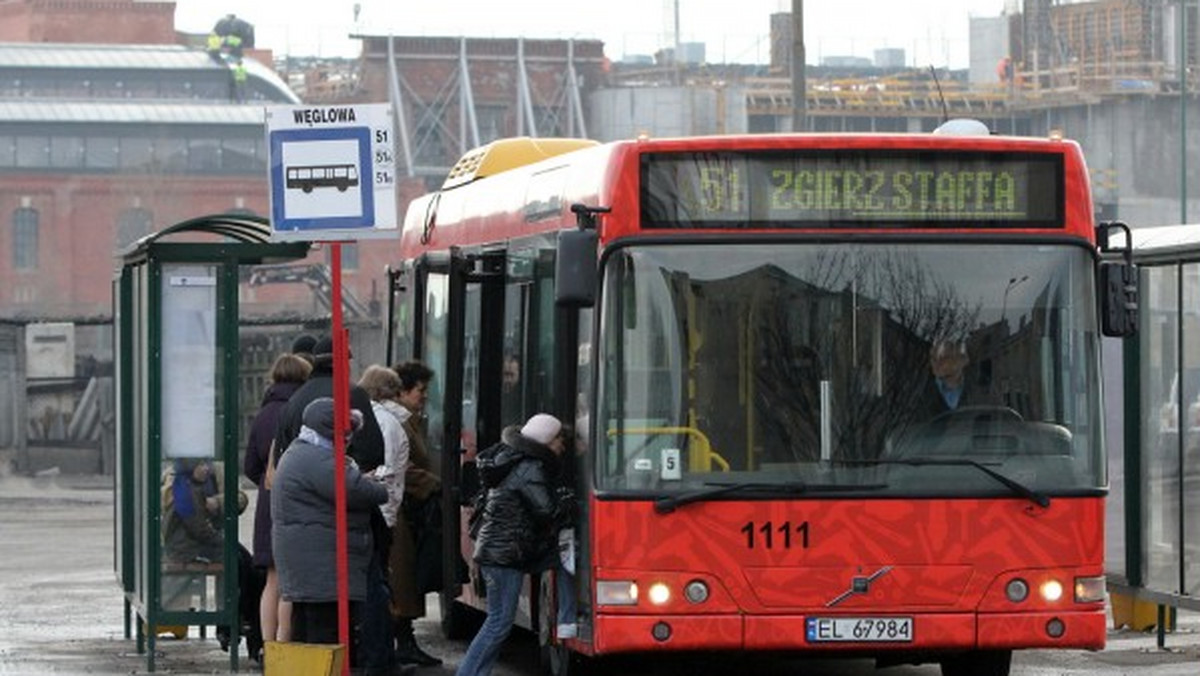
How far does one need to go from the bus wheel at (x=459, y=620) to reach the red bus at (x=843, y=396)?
463 cm

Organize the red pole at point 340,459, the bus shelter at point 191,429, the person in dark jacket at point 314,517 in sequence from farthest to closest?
the bus shelter at point 191,429 → the person in dark jacket at point 314,517 → the red pole at point 340,459

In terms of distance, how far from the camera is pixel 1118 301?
500 inches

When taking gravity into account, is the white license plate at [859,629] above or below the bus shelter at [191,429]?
below

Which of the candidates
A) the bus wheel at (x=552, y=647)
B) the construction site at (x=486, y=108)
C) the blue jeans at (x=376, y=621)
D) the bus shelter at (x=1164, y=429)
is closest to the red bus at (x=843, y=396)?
the bus wheel at (x=552, y=647)

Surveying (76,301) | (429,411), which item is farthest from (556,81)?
(429,411)

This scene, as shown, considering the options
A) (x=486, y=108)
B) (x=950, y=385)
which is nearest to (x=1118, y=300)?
(x=950, y=385)

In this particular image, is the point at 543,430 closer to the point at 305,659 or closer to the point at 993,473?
the point at 305,659

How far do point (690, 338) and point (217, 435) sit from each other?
11.2 feet

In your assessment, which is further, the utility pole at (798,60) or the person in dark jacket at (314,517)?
the utility pole at (798,60)

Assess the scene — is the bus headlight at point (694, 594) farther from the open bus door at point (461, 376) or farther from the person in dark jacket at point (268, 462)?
the person in dark jacket at point (268, 462)

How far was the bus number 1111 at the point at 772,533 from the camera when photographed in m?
12.7

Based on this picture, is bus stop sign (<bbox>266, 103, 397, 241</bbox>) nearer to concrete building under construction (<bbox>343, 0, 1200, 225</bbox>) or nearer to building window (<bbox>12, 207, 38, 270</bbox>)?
concrete building under construction (<bbox>343, 0, 1200, 225</bbox>)

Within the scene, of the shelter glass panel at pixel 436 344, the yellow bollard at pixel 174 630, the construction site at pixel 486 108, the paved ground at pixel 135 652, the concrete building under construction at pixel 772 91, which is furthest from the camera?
the concrete building under construction at pixel 772 91

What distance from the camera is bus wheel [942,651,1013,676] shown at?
13.6 meters
